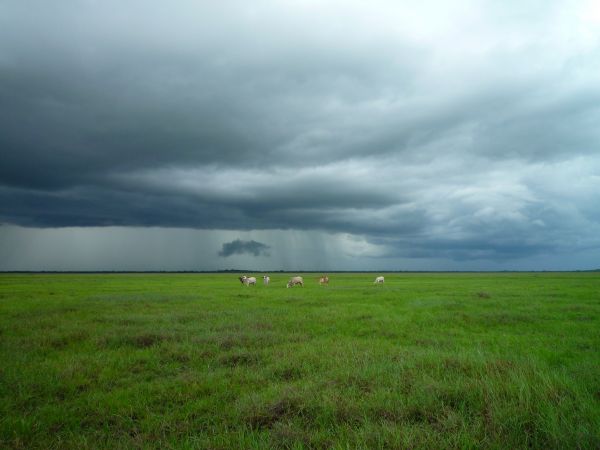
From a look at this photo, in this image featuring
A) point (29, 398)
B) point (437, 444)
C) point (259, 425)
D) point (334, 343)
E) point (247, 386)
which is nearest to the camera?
point (437, 444)

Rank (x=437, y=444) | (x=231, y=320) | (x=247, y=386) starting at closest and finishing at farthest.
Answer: (x=437, y=444), (x=247, y=386), (x=231, y=320)

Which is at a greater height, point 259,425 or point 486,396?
point 486,396

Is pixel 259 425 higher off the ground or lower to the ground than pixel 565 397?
lower

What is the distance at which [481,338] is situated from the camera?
1244cm

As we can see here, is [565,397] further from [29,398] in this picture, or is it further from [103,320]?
[103,320]

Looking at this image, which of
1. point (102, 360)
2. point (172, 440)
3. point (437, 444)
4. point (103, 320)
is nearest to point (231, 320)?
point (103, 320)

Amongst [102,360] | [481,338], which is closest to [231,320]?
[102,360]

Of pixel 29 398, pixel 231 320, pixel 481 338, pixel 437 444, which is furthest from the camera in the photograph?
pixel 231 320

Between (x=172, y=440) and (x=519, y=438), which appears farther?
(x=172, y=440)

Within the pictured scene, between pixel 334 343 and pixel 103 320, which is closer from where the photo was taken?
pixel 334 343

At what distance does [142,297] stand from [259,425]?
74.1 ft

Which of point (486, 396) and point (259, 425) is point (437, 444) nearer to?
point (486, 396)

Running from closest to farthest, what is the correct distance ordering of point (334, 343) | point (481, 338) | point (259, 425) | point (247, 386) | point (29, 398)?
point (259, 425) → point (29, 398) → point (247, 386) → point (334, 343) → point (481, 338)

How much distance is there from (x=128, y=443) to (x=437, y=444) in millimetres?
4221
